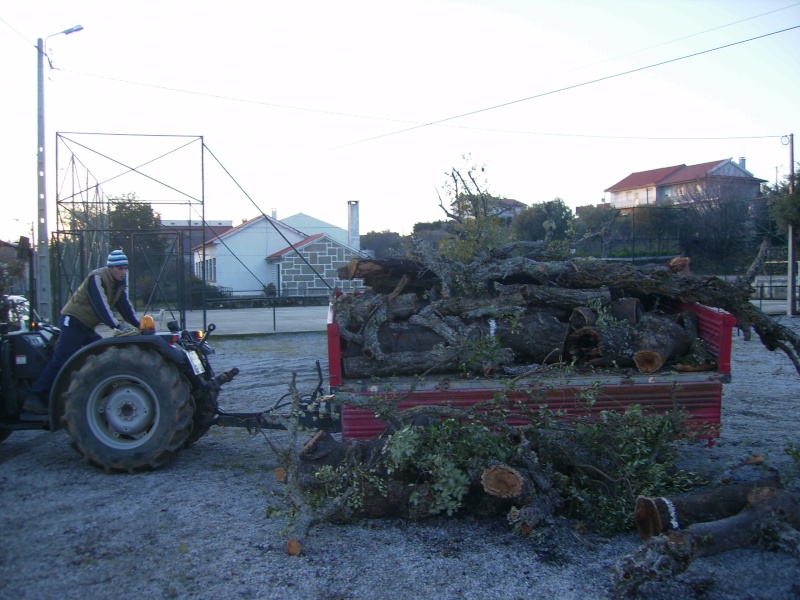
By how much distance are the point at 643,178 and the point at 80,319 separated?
5192cm

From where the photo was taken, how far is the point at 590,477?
183 inches

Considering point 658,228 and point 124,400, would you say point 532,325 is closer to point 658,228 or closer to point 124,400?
point 124,400

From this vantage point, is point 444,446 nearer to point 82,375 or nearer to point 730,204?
point 82,375

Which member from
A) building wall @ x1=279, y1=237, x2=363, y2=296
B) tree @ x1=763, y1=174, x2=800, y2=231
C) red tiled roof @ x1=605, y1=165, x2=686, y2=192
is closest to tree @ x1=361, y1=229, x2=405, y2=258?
building wall @ x1=279, y1=237, x2=363, y2=296

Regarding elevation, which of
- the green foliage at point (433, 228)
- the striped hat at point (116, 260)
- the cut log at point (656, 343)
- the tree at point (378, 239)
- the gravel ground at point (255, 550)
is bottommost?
the gravel ground at point (255, 550)

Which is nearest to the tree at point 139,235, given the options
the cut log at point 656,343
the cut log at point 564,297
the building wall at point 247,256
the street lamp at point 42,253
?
the street lamp at point 42,253

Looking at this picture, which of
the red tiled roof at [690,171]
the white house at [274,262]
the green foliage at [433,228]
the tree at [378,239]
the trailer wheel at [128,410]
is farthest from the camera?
the red tiled roof at [690,171]

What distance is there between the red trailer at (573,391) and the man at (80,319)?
1.99 m

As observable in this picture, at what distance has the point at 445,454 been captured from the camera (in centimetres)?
450

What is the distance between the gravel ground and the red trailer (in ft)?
1.87

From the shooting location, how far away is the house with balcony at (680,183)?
1323 inches

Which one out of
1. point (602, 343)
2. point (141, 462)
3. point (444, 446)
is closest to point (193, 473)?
point (141, 462)

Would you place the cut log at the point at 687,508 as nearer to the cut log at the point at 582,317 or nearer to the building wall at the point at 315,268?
the cut log at the point at 582,317

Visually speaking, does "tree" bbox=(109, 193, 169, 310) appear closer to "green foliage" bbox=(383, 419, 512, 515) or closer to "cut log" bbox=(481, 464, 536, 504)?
"green foliage" bbox=(383, 419, 512, 515)
